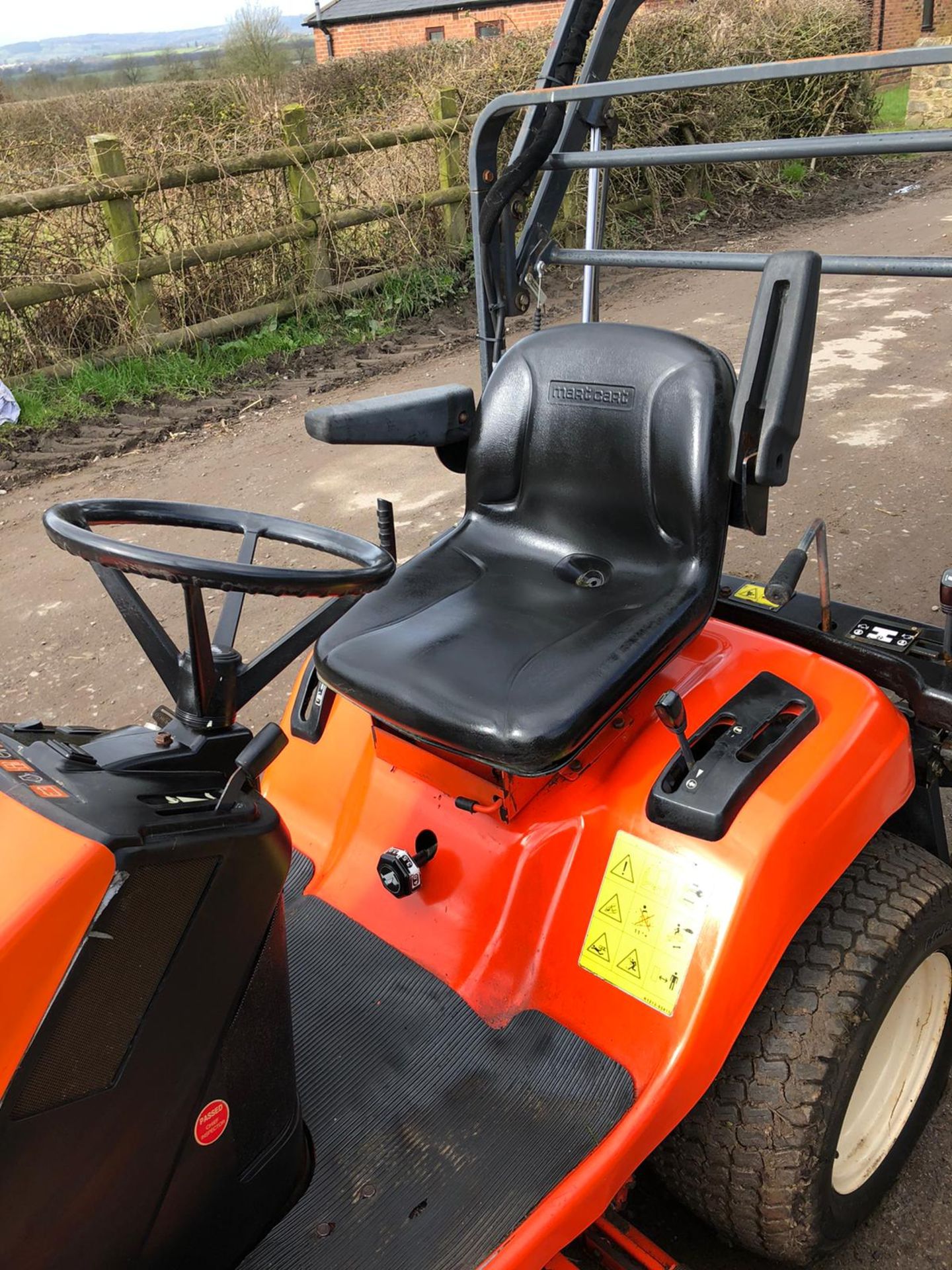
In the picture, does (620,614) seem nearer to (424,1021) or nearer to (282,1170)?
(424,1021)

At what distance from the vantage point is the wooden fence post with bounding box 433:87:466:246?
7406 millimetres

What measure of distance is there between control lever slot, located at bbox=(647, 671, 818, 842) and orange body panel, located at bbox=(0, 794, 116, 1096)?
797 millimetres

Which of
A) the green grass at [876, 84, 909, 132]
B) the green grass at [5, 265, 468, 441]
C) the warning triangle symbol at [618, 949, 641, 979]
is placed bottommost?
the green grass at [5, 265, 468, 441]

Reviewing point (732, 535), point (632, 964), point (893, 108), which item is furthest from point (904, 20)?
point (632, 964)

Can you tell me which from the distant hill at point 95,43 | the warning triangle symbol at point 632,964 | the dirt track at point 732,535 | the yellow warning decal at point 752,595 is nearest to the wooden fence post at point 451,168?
the dirt track at point 732,535

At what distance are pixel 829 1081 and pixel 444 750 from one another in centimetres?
72

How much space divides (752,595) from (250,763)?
1.14m

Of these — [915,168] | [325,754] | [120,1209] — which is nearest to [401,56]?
[915,168]

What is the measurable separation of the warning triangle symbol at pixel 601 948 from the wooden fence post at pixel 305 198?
590cm

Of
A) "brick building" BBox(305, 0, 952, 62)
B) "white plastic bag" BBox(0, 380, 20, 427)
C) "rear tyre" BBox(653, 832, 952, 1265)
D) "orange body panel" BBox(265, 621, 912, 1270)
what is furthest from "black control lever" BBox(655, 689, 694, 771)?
"brick building" BBox(305, 0, 952, 62)

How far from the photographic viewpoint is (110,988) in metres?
1.08

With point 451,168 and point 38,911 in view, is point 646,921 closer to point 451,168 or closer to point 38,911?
point 38,911

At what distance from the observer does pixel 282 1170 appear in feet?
4.53

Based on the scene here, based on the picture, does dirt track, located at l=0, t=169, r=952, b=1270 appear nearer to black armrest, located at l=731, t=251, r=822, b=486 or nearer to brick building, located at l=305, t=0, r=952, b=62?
black armrest, located at l=731, t=251, r=822, b=486
